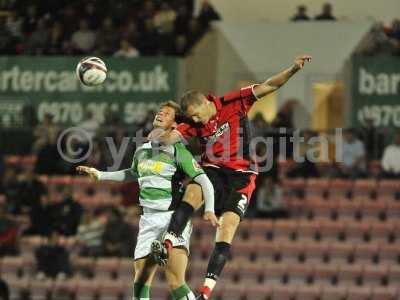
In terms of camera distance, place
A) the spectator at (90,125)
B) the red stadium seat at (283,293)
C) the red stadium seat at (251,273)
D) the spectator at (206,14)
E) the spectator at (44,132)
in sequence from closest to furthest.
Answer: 1. the red stadium seat at (283,293)
2. the red stadium seat at (251,273)
3. the spectator at (44,132)
4. the spectator at (90,125)
5. the spectator at (206,14)

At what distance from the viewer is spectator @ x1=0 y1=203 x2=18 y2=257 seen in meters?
18.4

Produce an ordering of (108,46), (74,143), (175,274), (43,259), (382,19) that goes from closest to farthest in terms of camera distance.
→ (175,274)
(43,259)
(74,143)
(108,46)
(382,19)

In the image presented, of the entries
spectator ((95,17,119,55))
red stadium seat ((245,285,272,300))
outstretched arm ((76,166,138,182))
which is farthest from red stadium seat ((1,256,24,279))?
outstretched arm ((76,166,138,182))

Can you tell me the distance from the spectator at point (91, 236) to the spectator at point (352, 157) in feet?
12.0

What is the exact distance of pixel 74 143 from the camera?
19156 millimetres

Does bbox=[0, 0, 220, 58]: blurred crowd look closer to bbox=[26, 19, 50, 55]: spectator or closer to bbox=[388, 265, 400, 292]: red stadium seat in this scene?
bbox=[26, 19, 50, 55]: spectator

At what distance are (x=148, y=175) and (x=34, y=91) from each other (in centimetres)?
920

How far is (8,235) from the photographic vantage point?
18.5m

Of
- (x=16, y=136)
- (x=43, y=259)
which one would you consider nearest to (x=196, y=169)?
(x=43, y=259)

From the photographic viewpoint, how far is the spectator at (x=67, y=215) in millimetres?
18219

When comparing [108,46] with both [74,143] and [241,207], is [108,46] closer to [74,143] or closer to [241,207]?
[74,143]

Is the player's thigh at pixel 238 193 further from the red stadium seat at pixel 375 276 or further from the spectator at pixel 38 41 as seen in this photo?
the spectator at pixel 38 41

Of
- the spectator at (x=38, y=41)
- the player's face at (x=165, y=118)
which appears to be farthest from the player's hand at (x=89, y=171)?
the spectator at (x=38, y=41)

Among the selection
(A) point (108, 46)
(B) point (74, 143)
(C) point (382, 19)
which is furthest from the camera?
(C) point (382, 19)
